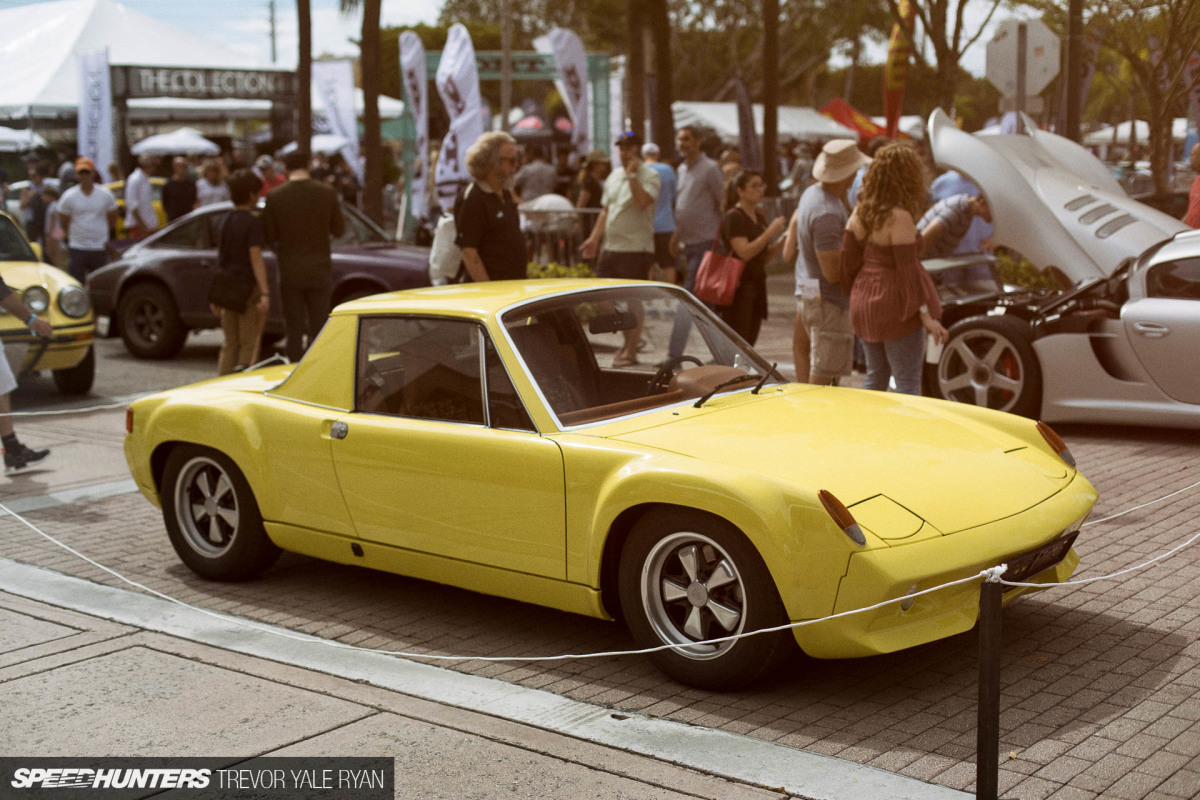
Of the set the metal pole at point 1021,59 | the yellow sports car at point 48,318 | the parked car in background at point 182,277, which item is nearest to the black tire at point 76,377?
the yellow sports car at point 48,318

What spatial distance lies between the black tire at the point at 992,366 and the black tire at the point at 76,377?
280 inches

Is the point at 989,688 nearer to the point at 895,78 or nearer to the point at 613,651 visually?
the point at 613,651

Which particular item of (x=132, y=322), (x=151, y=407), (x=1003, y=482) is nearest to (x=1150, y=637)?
(x=1003, y=482)

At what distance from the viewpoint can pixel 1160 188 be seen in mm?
13102

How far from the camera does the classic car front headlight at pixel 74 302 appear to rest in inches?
429

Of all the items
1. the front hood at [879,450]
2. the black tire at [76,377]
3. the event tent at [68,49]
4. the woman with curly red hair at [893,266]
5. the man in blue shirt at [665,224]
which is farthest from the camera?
the event tent at [68,49]

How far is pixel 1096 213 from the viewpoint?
927 cm

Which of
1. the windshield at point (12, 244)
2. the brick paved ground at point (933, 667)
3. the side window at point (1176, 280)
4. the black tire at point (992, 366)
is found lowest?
the brick paved ground at point (933, 667)

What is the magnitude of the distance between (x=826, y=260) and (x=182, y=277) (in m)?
8.02

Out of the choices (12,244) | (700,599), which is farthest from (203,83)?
(700,599)

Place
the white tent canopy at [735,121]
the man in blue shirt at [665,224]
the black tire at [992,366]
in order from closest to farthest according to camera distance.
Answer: the black tire at [992,366] → the man in blue shirt at [665,224] → the white tent canopy at [735,121]

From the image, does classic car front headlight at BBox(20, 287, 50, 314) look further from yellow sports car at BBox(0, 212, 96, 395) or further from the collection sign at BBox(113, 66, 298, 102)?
the collection sign at BBox(113, 66, 298, 102)

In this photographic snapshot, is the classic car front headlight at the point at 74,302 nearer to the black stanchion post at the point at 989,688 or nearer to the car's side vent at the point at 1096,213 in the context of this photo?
the car's side vent at the point at 1096,213

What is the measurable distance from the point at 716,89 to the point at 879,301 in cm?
6233
